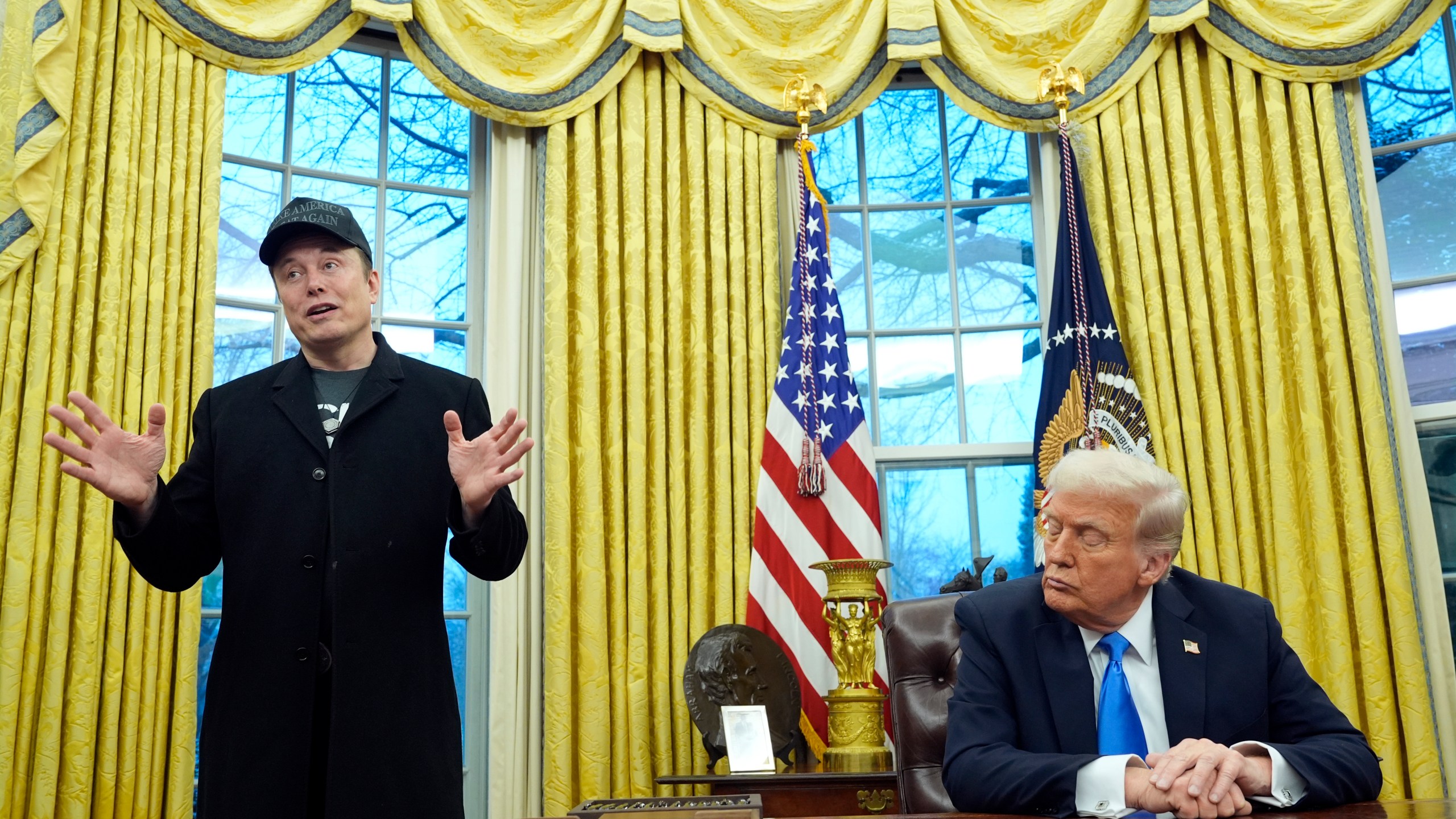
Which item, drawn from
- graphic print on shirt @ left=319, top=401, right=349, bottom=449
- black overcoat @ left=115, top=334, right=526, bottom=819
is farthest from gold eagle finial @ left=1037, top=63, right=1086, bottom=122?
graphic print on shirt @ left=319, top=401, right=349, bottom=449

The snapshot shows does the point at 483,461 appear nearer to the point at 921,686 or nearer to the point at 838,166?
the point at 921,686

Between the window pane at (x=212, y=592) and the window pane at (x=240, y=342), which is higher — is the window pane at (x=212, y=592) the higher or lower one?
the lower one

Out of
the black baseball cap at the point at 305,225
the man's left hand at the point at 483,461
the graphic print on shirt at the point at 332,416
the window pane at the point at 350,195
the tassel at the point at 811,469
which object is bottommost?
the man's left hand at the point at 483,461

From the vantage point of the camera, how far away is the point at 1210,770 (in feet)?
4.50

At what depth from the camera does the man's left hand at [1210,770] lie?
4.47ft

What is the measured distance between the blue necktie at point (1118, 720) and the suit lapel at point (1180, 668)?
0.16 feet

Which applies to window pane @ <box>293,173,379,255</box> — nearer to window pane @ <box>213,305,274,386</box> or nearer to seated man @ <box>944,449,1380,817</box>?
window pane @ <box>213,305,274,386</box>

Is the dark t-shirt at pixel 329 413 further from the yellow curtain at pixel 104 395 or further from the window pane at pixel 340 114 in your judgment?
the window pane at pixel 340 114

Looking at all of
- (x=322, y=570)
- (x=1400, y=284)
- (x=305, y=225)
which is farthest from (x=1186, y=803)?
(x=1400, y=284)

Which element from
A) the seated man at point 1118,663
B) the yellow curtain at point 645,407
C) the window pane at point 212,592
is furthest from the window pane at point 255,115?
the seated man at point 1118,663

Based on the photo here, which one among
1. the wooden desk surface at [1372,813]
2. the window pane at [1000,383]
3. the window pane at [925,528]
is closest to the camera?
the wooden desk surface at [1372,813]

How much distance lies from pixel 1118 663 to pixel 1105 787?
1.08 feet

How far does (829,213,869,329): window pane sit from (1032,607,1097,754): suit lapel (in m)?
2.51

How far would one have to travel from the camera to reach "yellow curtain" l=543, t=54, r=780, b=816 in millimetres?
3463
